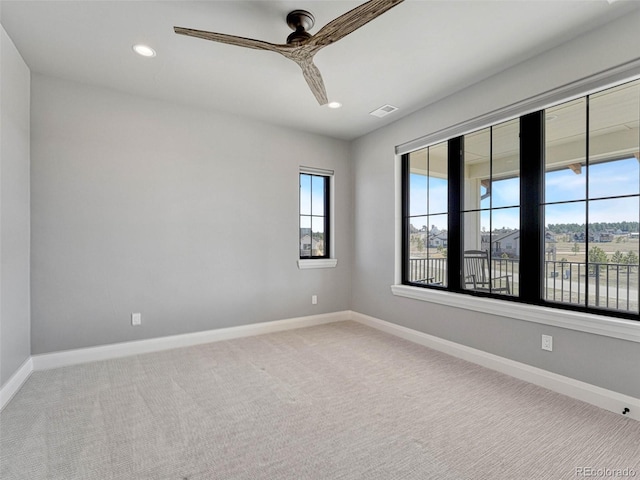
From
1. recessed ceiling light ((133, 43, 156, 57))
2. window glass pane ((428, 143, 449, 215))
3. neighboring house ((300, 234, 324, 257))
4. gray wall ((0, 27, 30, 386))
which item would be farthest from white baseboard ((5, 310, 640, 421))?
recessed ceiling light ((133, 43, 156, 57))

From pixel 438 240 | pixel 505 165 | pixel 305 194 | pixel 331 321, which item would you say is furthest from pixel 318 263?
pixel 505 165

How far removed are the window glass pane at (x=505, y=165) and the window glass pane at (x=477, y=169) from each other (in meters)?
0.06

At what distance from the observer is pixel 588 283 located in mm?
2418

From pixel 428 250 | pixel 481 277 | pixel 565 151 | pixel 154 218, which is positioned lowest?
pixel 481 277

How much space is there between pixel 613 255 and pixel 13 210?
4551 millimetres

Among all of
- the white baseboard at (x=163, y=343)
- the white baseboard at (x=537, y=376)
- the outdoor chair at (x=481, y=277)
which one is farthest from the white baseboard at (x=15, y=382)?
the outdoor chair at (x=481, y=277)

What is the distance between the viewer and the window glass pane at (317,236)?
14.7 ft

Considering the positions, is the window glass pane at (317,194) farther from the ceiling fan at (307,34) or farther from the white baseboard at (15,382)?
the white baseboard at (15,382)

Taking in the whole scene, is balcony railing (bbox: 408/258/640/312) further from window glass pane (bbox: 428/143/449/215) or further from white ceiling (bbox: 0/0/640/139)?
white ceiling (bbox: 0/0/640/139)

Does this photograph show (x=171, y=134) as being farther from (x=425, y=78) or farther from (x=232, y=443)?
(x=232, y=443)

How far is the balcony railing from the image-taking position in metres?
2.41

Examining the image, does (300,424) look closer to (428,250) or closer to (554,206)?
(428,250)

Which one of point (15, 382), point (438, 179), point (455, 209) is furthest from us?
point (438, 179)

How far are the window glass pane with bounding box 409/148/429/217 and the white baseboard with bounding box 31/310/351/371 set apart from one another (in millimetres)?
1924
